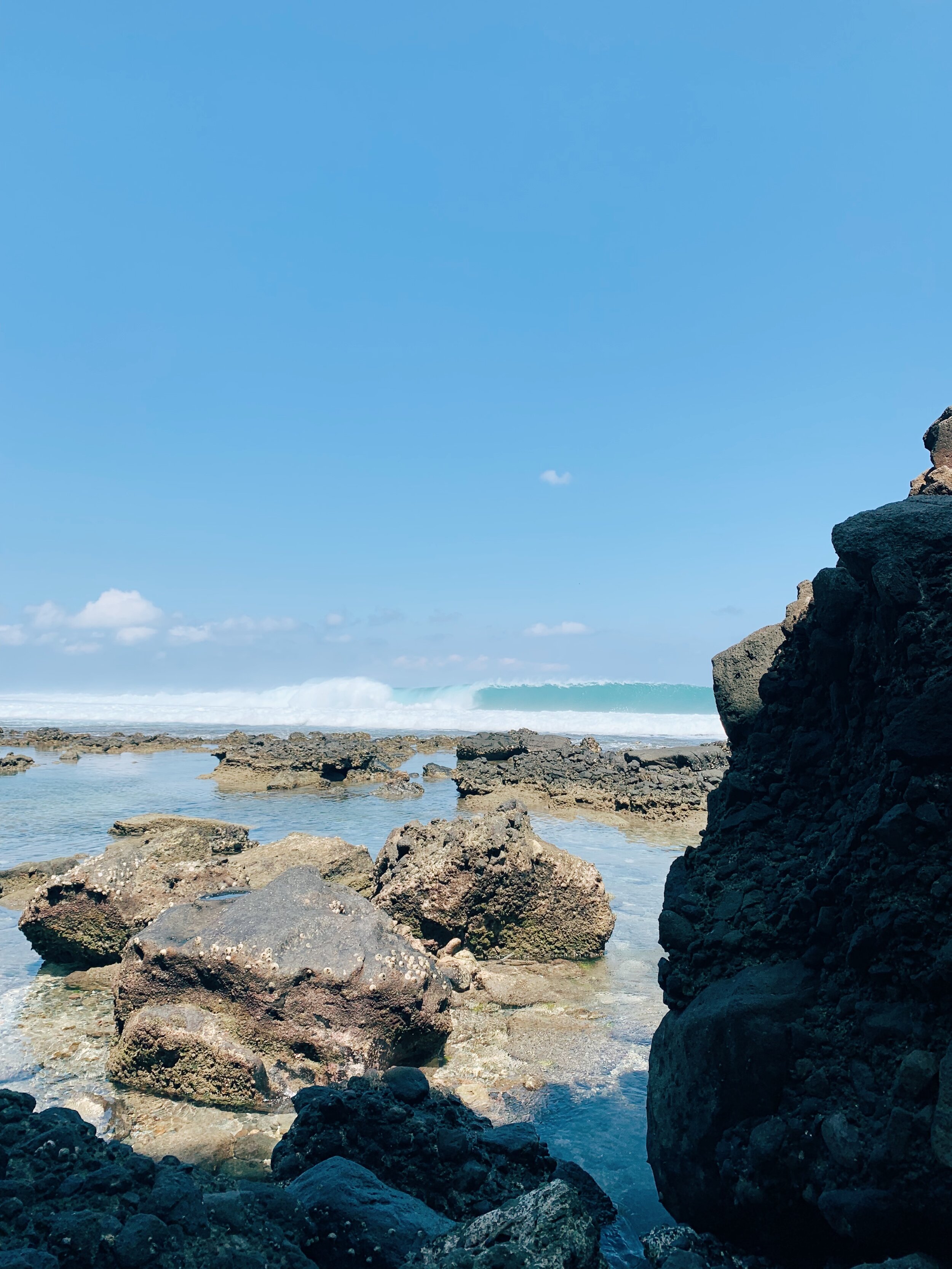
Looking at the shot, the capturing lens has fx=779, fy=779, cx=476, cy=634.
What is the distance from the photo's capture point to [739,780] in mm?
4102

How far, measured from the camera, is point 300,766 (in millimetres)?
22656

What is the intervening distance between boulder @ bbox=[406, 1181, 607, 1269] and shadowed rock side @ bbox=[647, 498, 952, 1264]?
22.1 inches

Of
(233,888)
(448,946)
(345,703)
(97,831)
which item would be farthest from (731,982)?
(345,703)

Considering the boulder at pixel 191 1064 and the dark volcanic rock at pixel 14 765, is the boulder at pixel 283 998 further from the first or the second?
the dark volcanic rock at pixel 14 765

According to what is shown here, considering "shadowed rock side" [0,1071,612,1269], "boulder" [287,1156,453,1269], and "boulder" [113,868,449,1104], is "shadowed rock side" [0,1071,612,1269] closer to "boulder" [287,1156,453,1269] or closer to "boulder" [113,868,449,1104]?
"boulder" [287,1156,453,1269]

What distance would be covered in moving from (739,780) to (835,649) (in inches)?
36.4

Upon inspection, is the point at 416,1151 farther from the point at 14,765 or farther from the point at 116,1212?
the point at 14,765

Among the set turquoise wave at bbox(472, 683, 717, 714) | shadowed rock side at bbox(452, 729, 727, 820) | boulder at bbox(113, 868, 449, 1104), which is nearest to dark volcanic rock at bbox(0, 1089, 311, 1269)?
boulder at bbox(113, 868, 449, 1104)

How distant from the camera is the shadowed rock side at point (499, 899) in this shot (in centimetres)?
768

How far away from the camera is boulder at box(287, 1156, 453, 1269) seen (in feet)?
9.39

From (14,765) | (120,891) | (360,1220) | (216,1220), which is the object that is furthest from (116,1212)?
(14,765)

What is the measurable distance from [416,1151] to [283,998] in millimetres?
1991

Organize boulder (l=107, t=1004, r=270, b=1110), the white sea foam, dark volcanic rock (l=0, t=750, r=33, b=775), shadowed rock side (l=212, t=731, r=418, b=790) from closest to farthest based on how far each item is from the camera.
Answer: boulder (l=107, t=1004, r=270, b=1110), shadowed rock side (l=212, t=731, r=418, b=790), dark volcanic rock (l=0, t=750, r=33, b=775), the white sea foam

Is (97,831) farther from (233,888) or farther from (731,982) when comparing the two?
(731,982)
